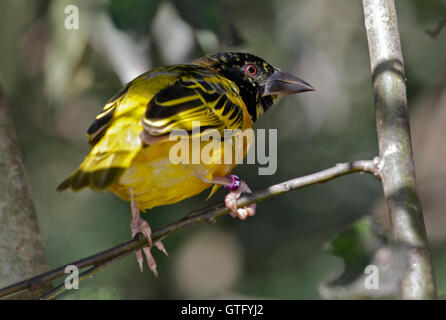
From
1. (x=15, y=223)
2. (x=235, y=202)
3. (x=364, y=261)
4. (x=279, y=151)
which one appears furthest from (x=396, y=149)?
(x=279, y=151)

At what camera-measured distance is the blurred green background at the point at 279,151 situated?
6.26 m

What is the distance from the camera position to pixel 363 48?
7.63 m

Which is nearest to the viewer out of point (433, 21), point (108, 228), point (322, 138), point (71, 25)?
point (71, 25)

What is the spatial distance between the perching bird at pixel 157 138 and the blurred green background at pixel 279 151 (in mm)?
2099

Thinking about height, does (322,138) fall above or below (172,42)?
above

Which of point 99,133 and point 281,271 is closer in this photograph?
point 99,133

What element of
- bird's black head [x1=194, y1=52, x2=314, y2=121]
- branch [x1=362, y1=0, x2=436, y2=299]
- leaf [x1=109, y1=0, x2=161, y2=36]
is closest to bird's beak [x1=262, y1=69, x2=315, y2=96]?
bird's black head [x1=194, y1=52, x2=314, y2=121]

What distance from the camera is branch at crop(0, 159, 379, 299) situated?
234 centimetres

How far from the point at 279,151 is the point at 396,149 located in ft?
16.3

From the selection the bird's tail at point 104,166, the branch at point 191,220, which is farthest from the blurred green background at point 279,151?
the branch at point 191,220

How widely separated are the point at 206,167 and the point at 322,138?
440 centimetres

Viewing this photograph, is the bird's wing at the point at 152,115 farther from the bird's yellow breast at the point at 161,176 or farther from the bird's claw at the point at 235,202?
the bird's claw at the point at 235,202

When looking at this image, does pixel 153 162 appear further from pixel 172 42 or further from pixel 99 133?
pixel 172 42
